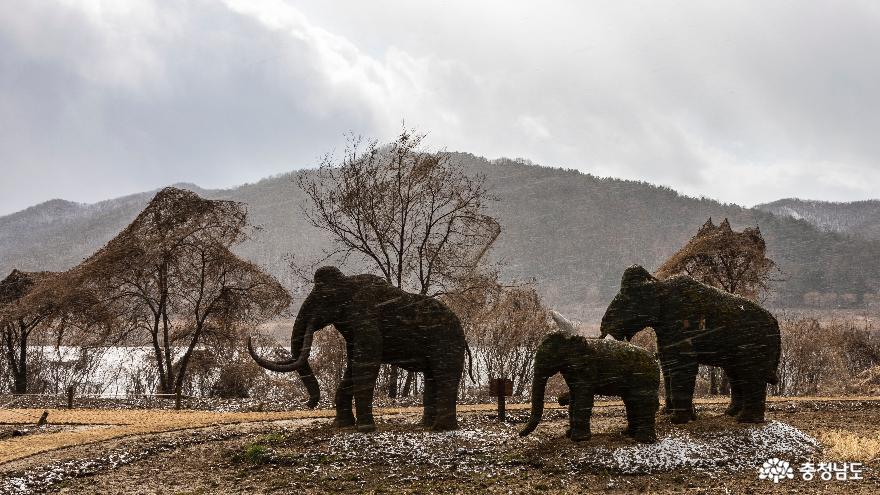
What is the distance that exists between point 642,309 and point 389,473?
573cm

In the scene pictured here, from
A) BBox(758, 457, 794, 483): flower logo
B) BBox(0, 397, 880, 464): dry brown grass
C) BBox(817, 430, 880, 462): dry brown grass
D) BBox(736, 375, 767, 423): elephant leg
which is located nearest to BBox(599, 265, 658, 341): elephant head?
BBox(736, 375, 767, 423): elephant leg

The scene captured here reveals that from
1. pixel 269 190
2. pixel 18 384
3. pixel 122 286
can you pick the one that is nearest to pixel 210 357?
pixel 122 286

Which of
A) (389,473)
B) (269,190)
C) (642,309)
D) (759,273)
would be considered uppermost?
(269,190)

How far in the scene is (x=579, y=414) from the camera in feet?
38.9

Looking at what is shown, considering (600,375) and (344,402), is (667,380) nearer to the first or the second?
(600,375)

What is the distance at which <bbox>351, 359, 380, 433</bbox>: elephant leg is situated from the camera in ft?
41.8

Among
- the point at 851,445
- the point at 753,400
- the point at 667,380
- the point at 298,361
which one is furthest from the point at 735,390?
the point at 298,361

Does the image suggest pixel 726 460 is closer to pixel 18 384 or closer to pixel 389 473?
pixel 389 473

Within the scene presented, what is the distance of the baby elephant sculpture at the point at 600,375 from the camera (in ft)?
38.1

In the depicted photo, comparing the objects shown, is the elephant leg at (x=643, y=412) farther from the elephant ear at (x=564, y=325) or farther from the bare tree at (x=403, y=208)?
the bare tree at (x=403, y=208)

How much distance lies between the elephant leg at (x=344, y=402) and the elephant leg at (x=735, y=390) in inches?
285

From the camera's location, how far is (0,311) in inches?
955

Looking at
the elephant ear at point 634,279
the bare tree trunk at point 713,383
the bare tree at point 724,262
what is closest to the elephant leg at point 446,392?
the elephant ear at point 634,279

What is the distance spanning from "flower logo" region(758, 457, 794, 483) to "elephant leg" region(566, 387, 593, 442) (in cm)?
273
